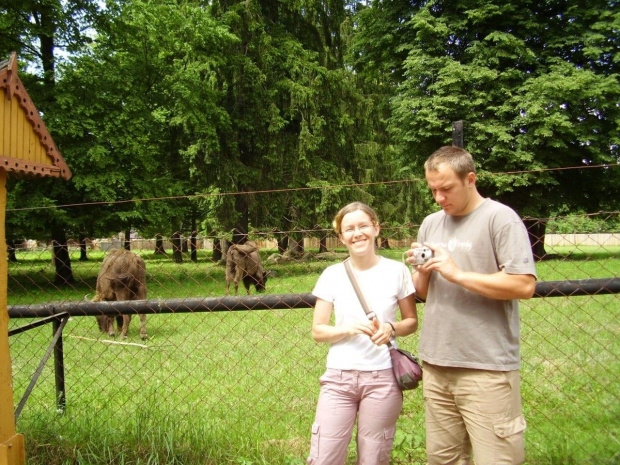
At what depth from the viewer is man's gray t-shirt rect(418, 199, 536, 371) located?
7.06 ft

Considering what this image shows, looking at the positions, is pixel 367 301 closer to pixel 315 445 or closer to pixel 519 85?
pixel 315 445

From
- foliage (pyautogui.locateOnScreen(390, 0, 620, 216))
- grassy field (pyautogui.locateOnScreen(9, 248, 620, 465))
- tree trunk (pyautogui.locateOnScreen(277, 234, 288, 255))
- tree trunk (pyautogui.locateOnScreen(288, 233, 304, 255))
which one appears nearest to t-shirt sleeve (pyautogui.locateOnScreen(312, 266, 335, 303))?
grassy field (pyautogui.locateOnScreen(9, 248, 620, 465))

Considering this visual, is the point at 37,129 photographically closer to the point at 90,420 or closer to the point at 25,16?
the point at 90,420

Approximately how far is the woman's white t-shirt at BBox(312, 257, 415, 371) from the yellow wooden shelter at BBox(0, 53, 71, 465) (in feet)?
5.77

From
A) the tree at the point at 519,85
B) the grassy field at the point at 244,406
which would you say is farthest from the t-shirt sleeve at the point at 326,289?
the tree at the point at 519,85

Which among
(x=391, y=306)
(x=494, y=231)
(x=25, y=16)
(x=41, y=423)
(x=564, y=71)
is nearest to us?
(x=494, y=231)

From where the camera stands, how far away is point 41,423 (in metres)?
3.58

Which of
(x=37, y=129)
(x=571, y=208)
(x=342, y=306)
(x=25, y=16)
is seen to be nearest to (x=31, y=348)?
(x=37, y=129)

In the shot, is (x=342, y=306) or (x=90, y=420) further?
(x=90, y=420)

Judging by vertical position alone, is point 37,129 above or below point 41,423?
above

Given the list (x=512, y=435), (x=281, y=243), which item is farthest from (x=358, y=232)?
(x=281, y=243)

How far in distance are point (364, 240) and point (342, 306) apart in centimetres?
35

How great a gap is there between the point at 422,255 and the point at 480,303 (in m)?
0.35

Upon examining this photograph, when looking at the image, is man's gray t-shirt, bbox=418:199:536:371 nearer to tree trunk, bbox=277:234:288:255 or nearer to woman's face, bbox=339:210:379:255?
woman's face, bbox=339:210:379:255
